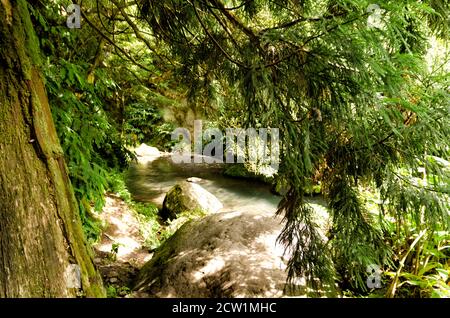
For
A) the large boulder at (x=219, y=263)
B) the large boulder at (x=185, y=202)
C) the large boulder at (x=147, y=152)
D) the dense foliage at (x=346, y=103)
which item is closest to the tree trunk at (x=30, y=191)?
the dense foliage at (x=346, y=103)

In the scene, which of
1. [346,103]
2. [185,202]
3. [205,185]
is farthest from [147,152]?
[346,103]

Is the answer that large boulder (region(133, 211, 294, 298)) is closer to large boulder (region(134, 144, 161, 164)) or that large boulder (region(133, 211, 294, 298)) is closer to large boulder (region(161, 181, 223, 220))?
large boulder (region(161, 181, 223, 220))

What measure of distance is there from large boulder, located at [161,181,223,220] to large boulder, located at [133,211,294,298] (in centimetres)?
340

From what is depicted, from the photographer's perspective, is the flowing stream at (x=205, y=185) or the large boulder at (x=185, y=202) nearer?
the large boulder at (x=185, y=202)

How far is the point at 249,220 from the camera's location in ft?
15.3

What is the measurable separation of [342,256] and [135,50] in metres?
5.91

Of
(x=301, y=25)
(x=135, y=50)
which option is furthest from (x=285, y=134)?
(x=135, y=50)

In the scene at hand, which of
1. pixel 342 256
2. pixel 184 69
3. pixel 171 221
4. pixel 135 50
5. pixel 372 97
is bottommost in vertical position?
pixel 171 221

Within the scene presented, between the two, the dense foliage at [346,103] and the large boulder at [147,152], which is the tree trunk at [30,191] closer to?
the dense foliage at [346,103]

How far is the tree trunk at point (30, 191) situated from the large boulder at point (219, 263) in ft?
6.71

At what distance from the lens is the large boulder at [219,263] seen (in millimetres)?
3327

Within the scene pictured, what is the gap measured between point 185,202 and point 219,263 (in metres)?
4.56

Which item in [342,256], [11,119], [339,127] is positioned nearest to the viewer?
[11,119]
